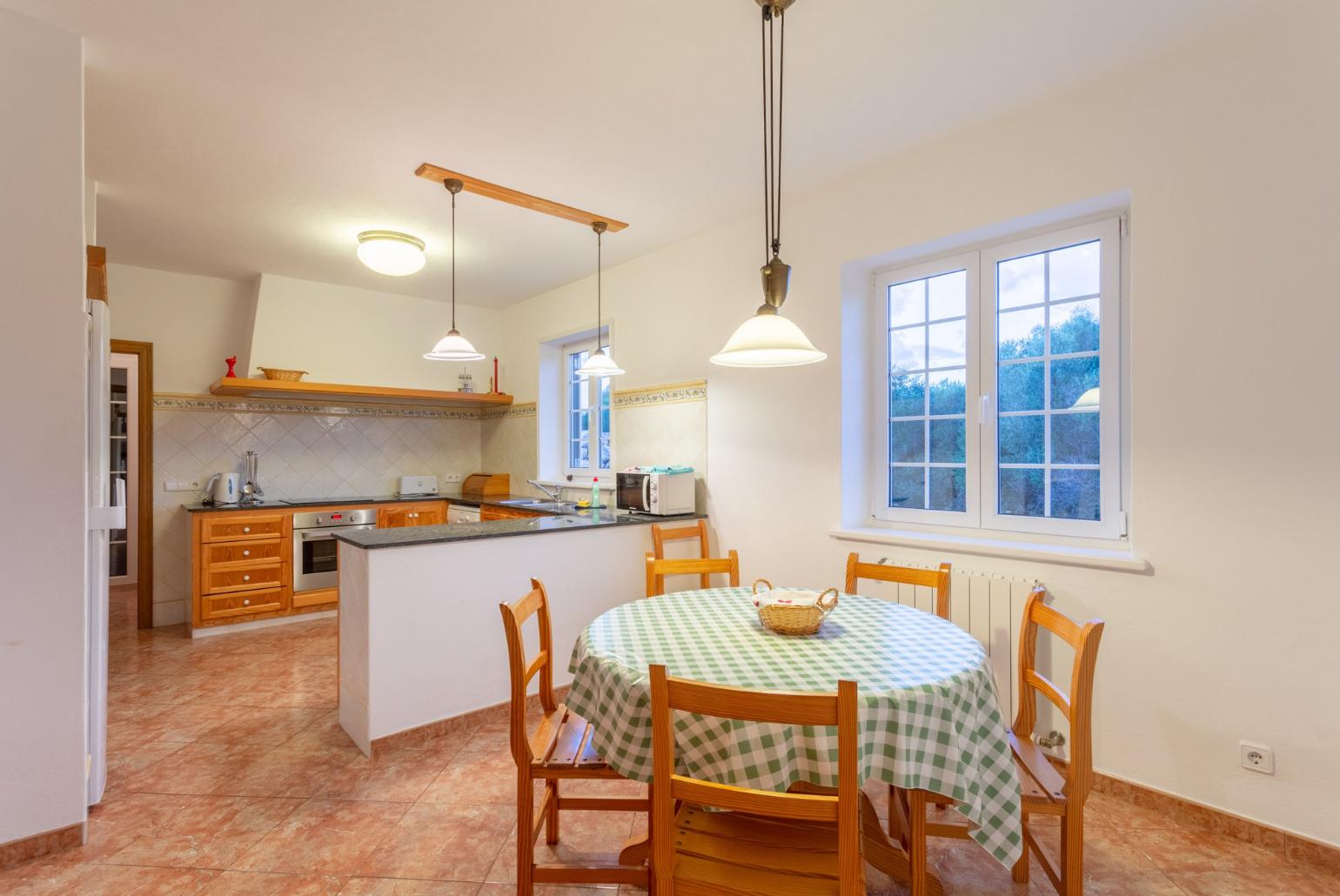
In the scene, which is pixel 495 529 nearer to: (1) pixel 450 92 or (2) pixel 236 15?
(1) pixel 450 92

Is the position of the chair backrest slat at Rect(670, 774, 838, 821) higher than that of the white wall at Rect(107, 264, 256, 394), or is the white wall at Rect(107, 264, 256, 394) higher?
the white wall at Rect(107, 264, 256, 394)

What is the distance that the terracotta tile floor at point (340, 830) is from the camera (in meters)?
1.71

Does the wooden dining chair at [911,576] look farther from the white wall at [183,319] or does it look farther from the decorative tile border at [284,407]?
the white wall at [183,319]

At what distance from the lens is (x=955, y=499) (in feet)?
8.88

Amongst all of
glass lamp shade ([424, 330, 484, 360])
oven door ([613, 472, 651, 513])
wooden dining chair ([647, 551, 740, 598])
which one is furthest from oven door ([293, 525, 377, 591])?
wooden dining chair ([647, 551, 740, 598])

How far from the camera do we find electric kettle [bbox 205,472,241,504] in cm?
421

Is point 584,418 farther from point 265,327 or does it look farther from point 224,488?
point 224,488

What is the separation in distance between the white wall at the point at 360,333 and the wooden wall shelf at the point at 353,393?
0.15 meters

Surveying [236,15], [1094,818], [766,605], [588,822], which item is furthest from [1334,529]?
[236,15]

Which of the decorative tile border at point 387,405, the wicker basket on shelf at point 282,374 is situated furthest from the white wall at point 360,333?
the decorative tile border at point 387,405

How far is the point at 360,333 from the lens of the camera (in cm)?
480

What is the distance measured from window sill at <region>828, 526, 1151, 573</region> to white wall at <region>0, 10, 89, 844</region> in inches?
109

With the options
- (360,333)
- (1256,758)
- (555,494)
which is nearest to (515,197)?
(555,494)

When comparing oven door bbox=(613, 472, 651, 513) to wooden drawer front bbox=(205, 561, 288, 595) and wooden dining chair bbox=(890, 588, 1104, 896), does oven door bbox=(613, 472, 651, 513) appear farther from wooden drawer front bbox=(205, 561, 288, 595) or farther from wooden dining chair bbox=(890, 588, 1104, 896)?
wooden drawer front bbox=(205, 561, 288, 595)
